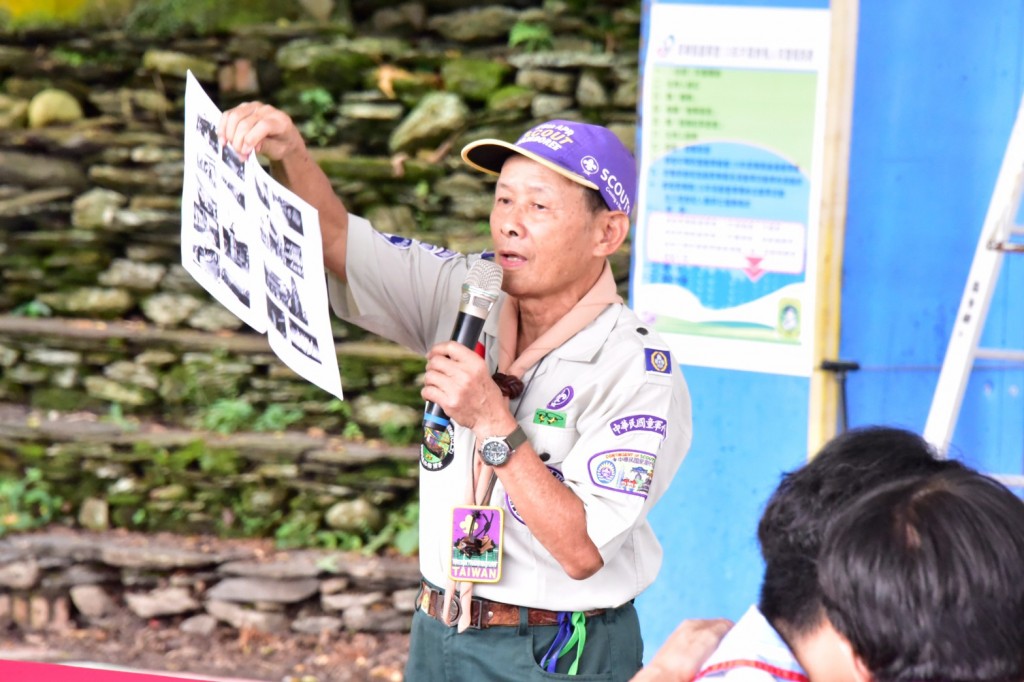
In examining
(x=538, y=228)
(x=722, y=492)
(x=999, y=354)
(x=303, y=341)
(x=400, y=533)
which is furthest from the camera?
(x=400, y=533)

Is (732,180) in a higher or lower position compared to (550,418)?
higher

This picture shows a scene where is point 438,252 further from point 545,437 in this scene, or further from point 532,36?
point 532,36

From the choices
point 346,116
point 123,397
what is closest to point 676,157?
point 346,116

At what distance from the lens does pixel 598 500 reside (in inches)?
65.7

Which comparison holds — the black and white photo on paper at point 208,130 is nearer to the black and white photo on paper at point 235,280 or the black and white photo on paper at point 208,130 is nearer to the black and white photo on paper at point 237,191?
the black and white photo on paper at point 237,191

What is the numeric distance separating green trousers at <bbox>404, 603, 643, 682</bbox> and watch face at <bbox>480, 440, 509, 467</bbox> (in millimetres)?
303

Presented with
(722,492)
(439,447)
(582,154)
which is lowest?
(722,492)

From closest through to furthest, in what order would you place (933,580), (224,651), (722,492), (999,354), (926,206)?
(933,580) → (999,354) → (926,206) → (722,492) → (224,651)

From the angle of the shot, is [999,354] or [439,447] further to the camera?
[999,354]

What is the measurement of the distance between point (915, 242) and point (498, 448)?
1.81 meters

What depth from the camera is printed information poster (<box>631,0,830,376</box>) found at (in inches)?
119

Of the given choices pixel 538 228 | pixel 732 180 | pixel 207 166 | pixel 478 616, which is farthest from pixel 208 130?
pixel 732 180

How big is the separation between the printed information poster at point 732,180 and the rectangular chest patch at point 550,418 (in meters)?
1.42

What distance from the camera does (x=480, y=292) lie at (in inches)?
65.7
